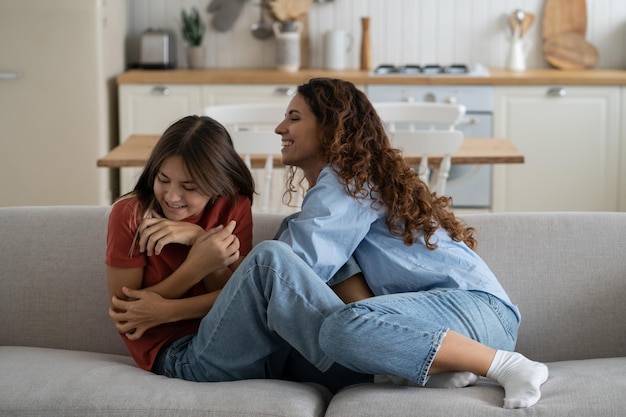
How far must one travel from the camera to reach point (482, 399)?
6.37ft

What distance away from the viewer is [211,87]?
490 cm

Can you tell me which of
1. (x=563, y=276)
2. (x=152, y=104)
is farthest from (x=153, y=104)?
(x=563, y=276)

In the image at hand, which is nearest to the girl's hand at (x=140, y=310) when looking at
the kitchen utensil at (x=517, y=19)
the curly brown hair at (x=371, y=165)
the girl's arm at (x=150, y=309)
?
the girl's arm at (x=150, y=309)

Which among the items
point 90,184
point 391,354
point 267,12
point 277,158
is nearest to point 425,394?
point 391,354

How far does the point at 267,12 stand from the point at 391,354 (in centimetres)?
374

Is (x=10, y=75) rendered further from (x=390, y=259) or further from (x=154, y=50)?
(x=390, y=259)

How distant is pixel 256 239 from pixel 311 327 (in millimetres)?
510

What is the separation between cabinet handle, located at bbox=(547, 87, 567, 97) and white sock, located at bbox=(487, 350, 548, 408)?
9.68 feet

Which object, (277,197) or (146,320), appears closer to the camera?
(146,320)

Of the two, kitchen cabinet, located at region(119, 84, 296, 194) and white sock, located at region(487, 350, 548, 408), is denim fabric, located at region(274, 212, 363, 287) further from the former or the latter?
kitchen cabinet, located at region(119, 84, 296, 194)

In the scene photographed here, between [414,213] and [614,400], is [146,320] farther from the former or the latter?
[614,400]

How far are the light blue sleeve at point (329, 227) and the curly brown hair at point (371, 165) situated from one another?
0.03 m

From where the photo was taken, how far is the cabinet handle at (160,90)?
4.88 meters

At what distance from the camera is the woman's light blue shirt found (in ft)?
6.98
